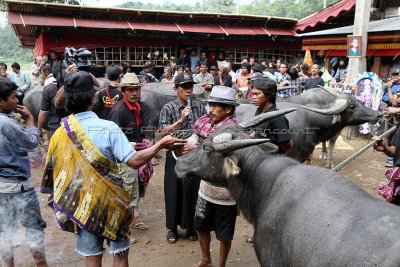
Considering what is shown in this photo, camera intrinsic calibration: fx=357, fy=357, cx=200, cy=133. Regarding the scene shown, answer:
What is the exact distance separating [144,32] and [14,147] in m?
11.2

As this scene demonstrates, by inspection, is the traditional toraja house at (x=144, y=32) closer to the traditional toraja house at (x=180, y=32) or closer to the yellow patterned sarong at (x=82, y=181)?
the traditional toraja house at (x=180, y=32)

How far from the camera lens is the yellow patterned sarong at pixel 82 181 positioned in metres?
2.39

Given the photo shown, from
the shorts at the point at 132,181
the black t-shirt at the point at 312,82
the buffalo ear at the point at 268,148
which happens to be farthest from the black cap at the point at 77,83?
the black t-shirt at the point at 312,82

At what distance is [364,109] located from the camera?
5.93 meters

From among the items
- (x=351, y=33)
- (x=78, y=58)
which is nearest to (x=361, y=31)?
(x=351, y=33)

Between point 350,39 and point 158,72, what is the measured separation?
295 inches

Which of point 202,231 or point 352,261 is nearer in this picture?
point 352,261

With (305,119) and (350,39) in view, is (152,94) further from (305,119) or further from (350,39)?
(350,39)

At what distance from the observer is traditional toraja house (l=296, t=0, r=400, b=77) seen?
9023mm

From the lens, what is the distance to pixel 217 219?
129 inches

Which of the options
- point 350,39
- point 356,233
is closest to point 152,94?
point 350,39

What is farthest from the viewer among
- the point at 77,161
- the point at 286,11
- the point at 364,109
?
the point at 286,11

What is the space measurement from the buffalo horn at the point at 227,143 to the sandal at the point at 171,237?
6.43 ft

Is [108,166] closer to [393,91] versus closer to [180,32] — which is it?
[393,91]
